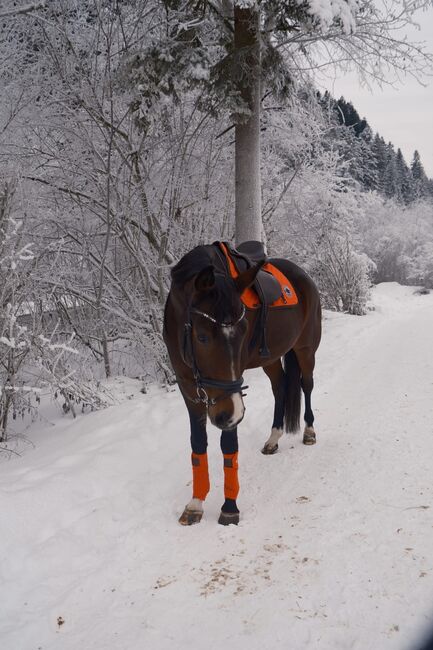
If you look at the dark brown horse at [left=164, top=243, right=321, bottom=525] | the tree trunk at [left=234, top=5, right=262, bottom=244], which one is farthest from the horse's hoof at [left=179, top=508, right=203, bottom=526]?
the tree trunk at [left=234, top=5, right=262, bottom=244]

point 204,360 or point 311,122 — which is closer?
point 204,360

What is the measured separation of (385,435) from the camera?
4223mm

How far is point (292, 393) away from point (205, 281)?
2125mm

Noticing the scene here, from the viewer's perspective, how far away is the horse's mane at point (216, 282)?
254 cm

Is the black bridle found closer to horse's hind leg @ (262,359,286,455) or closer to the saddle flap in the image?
the saddle flap

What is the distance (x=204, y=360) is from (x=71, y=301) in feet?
15.4

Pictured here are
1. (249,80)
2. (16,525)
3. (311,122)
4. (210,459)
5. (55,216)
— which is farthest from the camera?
(311,122)

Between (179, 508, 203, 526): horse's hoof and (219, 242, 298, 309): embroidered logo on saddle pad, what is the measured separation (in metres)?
1.48

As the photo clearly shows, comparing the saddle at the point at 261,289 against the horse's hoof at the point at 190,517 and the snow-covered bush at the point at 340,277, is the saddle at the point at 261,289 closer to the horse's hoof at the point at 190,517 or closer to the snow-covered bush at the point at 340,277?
the horse's hoof at the point at 190,517

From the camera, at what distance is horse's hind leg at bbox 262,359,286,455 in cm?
416

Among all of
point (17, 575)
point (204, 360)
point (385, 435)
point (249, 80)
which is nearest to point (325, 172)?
point (249, 80)

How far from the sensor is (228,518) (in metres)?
3.01

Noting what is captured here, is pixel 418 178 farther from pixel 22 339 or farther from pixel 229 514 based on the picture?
pixel 229 514

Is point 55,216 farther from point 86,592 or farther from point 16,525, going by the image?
point 86,592
